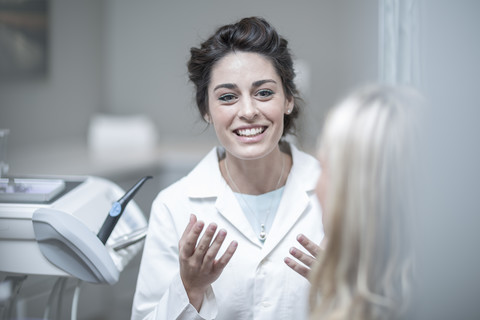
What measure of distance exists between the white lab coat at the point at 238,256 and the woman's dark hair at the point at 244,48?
30 centimetres

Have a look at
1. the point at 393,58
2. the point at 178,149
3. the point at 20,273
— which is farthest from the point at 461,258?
the point at 178,149

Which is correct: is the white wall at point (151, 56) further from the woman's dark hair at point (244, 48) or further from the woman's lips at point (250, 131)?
the woman's lips at point (250, 131)

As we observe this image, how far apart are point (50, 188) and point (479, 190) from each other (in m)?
1.02

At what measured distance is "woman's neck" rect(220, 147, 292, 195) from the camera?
4.74 ft

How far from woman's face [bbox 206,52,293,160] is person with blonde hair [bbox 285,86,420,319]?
1.67 feet

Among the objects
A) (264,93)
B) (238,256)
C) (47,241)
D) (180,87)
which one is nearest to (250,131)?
(264,93)

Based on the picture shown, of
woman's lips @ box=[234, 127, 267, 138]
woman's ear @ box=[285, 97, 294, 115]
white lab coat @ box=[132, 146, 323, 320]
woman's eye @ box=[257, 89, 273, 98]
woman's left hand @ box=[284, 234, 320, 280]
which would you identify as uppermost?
woman's eye @ box=[257, 89, 273, 98]

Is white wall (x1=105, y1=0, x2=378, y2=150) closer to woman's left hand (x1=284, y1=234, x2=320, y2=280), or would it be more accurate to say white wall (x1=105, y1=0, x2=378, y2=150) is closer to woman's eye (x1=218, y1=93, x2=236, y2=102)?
woman's eye (x1=218, y1=93, x2=236, y2=102)

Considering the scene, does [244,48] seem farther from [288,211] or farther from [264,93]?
[288,211]

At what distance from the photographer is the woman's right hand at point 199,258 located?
3.33ft

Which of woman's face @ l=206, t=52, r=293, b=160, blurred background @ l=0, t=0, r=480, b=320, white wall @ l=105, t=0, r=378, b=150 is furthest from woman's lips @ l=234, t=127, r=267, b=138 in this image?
white wall @ l=105, t=0, r=378, b=150

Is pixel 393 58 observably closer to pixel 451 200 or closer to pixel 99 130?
pixel 451 200

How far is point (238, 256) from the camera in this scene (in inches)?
51.5

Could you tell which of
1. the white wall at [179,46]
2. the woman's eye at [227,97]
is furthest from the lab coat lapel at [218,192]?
the white wall at [179,46]
